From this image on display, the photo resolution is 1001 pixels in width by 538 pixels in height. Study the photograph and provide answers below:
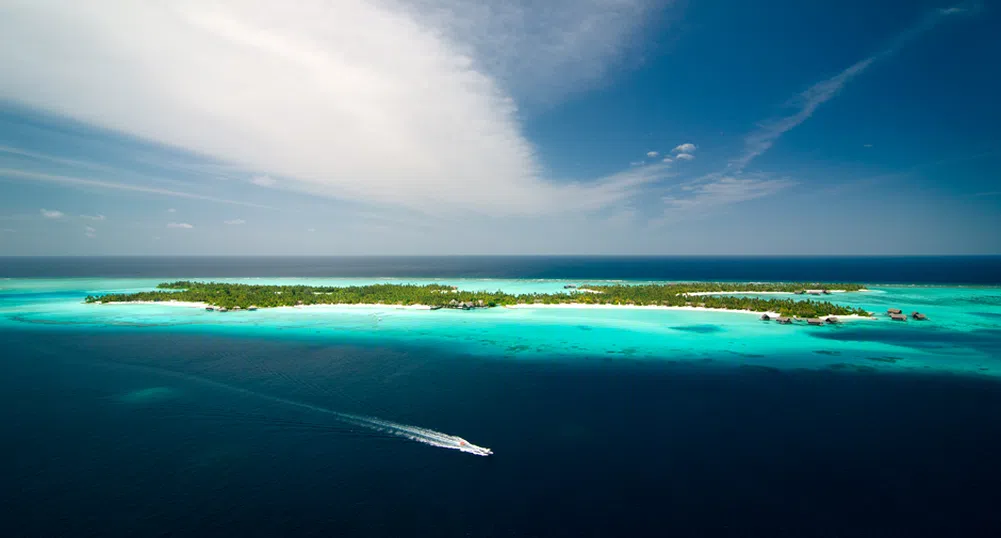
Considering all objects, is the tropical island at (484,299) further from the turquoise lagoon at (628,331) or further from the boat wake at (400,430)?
the boat wake at (400,430)

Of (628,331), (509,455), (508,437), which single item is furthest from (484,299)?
(509,455)

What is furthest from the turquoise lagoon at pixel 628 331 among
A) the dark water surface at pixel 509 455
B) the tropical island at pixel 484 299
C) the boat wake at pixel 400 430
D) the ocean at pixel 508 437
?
the boat wake at pixel 400 430

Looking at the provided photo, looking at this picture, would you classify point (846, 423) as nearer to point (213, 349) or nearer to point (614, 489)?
point (614, 489)

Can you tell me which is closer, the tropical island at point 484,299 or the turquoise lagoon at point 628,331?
the turquoise lagoon at point 628,331

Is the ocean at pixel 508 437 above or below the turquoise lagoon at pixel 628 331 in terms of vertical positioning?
below

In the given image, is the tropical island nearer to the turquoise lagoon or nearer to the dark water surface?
the turquoise lagoon
